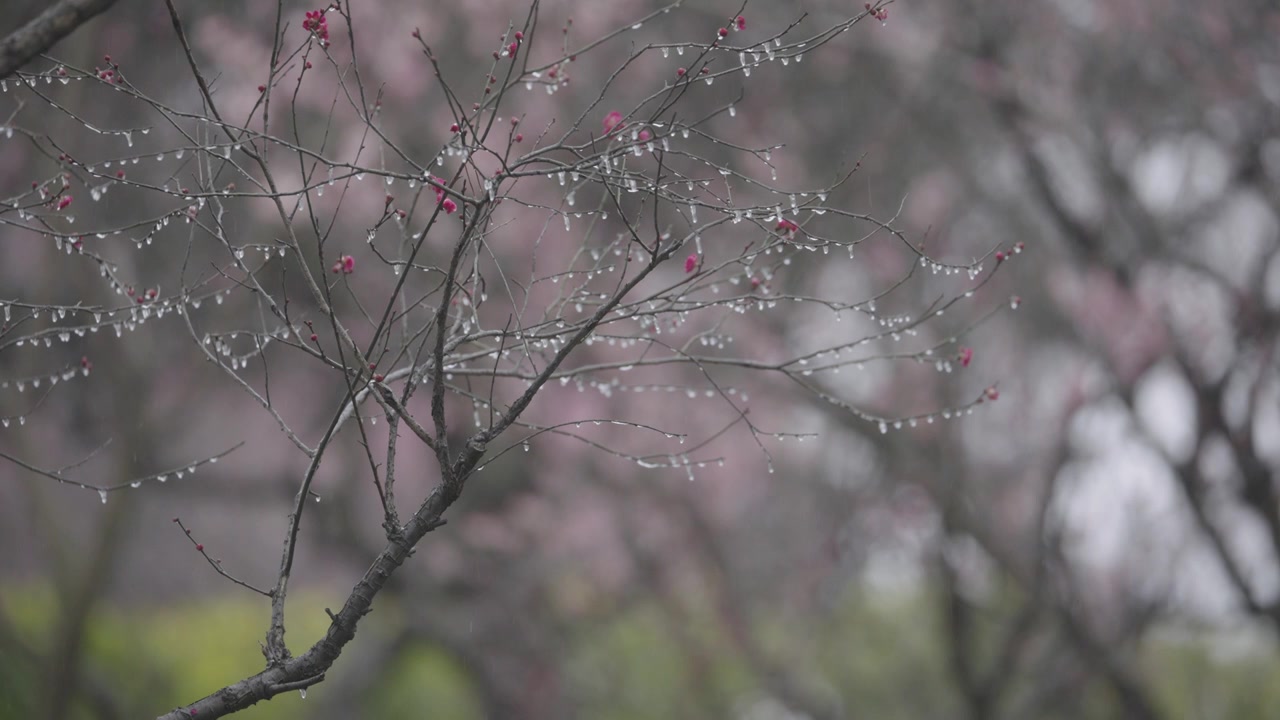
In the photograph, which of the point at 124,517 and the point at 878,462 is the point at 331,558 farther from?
the point at 878,462

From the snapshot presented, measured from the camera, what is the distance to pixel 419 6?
750cm

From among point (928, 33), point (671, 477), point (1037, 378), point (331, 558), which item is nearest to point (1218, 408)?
point (1037, 378)

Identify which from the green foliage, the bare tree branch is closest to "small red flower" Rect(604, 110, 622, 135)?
the bare tree branch

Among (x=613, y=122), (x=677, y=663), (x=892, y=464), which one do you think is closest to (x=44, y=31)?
(x=613, y=122)

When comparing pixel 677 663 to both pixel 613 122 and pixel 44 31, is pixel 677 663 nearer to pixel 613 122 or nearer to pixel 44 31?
pixel 613 122

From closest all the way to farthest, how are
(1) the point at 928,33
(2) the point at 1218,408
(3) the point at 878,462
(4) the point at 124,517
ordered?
1. (4) the point at 124,517
2. (2) the point at 1218,408
3. (1) the point at 928,33
4. (3) the point at 878,462

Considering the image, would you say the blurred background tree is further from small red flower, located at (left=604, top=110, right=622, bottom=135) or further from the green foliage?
small red flower, located at (left=604, top=110, right=622, bottom=135)

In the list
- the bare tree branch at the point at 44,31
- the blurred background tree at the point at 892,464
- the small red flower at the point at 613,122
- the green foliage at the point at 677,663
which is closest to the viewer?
the bare tree branch at the point at 44,31

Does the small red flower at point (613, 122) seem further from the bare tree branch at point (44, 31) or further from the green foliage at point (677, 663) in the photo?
the green foliage at point (677, 663)

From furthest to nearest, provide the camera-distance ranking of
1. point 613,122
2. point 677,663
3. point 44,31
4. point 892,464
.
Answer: point 677,663
point 892,464
point 613,122
point 44,31

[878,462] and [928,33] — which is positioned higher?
[928,33]

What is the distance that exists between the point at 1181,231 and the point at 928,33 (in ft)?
7.48

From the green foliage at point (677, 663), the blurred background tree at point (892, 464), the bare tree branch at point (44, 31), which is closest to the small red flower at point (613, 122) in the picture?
Result: the bare tree branch at point (44, 31)

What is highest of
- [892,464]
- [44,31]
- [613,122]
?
[892,464]
